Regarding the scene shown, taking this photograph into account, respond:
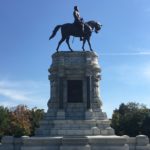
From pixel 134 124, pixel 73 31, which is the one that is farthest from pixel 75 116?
pixel 134 124

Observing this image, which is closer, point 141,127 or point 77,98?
point 77,98

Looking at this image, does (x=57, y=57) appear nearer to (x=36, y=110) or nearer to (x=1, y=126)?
(x=1, y=126)

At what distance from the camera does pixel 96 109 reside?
133 feet

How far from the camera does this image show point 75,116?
4006 cm

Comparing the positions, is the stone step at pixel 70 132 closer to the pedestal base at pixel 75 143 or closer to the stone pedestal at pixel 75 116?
the stone pedestal at pixel 75 116

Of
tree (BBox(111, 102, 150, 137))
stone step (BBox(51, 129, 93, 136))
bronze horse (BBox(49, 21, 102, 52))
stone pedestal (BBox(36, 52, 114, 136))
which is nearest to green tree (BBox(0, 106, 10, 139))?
tree (BBox(111, 102, 150, 137))

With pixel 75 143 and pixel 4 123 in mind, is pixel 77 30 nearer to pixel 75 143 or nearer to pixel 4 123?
pixel 75 143

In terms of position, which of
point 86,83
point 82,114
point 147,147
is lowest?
point 147,147

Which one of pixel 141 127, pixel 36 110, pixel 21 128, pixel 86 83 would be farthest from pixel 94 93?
pixel 36 110

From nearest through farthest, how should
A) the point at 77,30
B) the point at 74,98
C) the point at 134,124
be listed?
1. the point at 74,98
2. the point at 77,30
3. the point at 134,124

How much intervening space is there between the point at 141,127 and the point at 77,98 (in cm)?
3269

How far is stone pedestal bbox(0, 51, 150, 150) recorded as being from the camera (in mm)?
36375

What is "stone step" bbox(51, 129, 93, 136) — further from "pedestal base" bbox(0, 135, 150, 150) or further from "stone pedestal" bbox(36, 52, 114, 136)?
"pedestal base" bbox(0, 135, 150, 150)

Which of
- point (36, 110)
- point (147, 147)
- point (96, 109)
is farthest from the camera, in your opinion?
point (36, 110)
